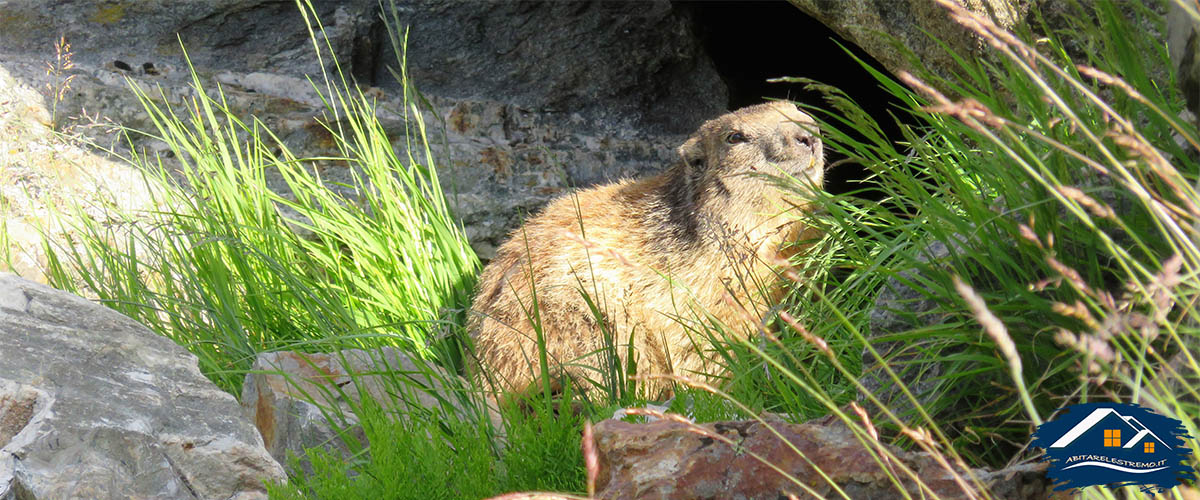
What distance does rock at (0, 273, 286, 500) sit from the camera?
302cm

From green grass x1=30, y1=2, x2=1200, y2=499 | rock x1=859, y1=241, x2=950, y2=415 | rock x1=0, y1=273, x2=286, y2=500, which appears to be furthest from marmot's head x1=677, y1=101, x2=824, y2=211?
rock x1=0, y1=273, x2=286, y2=500

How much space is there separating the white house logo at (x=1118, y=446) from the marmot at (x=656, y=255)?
96.8 inches

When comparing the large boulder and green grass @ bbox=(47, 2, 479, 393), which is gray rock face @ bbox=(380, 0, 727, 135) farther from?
green grass @ bbox=(47, 2, 479, 393)

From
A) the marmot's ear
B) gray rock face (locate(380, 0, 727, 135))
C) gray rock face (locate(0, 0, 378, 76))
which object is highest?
gray rock face (locate(0, 0, 378, 76))

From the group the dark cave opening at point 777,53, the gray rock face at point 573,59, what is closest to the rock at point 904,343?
the gray rock face at point 573,59

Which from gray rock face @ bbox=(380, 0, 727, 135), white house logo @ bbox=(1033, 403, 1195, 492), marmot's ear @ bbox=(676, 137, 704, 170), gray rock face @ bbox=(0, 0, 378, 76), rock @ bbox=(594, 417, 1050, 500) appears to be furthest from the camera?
gray rock face @ bbox=(380, 0, 727, 135)

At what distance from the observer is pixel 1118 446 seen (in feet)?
5.93

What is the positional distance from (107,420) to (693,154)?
3318 mm

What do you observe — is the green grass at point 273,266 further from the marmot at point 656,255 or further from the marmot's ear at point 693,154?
the marmot's ear at point 693,154

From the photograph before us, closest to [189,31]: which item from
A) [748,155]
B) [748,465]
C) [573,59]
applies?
[573,59]

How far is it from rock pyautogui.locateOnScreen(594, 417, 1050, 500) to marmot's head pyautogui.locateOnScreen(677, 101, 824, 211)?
9.55ft

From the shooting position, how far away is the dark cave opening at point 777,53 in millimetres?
7770

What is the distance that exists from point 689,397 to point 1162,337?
65.0 inches

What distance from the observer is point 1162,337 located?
230cm
